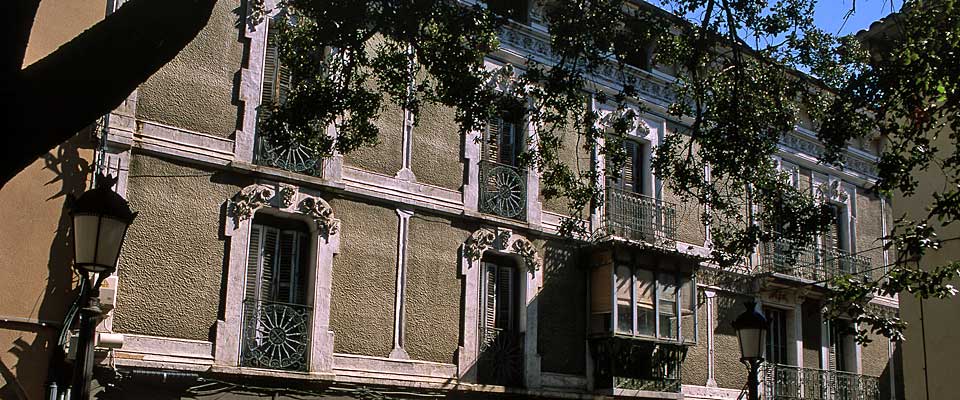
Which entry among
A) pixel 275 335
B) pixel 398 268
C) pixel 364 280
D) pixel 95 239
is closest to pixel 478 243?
pixel 398 268

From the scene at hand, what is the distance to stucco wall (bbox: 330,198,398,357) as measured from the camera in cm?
1623

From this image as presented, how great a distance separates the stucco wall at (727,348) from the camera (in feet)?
70.1

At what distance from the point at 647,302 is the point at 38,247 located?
10514mm

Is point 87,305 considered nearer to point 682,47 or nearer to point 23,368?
point 23,368

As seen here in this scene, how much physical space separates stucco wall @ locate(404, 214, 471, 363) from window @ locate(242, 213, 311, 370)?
1.80 m

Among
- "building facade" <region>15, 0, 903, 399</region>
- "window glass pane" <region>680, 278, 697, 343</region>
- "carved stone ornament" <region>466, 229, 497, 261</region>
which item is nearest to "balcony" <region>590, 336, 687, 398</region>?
"building facade" <region>15, 0, 903, 399</region>

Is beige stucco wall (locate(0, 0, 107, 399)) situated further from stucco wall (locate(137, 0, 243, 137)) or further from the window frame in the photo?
the window frame

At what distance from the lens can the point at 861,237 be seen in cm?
2516

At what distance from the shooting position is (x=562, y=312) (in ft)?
62.6

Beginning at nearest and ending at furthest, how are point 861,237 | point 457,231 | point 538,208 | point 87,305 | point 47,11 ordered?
point 87,305
point 47,11
point 457,231
point 538,208
point 861,237

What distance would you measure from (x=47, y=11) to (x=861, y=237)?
18586 mm

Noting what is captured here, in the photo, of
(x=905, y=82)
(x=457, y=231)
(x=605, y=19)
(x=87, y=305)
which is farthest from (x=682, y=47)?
(x=87, y=305)

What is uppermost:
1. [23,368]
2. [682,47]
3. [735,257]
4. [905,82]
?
[682,47]

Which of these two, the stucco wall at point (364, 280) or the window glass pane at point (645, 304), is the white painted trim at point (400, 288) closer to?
the stucco wall at point (364, 280)
